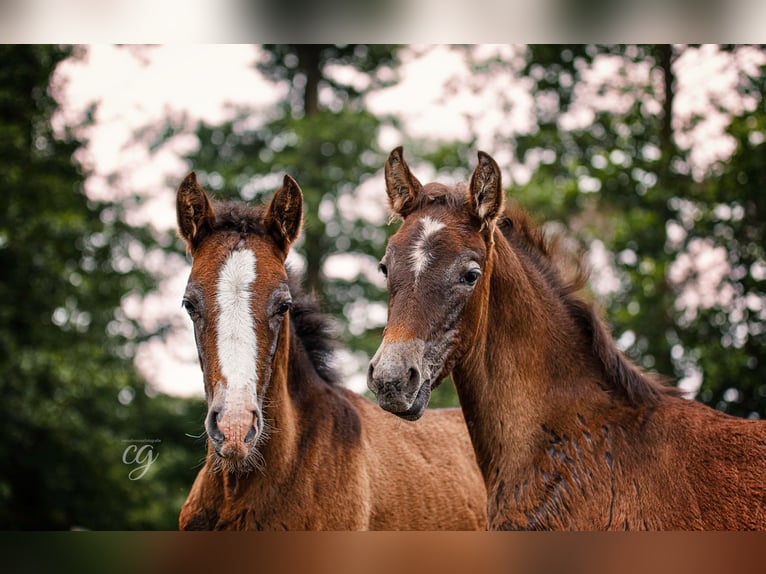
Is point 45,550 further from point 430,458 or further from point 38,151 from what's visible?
point 38,151

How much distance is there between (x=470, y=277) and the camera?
2.88 meters

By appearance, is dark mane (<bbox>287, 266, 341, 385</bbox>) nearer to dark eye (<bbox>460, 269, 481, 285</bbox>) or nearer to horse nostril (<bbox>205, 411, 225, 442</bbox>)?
horse nostril (<bbox>205, 411, 225, 442</bbox>)

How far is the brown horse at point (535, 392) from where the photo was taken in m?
2.77

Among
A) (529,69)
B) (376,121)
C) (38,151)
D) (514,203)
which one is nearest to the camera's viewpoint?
(514,203)

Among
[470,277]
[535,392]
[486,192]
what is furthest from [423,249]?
[535,392]

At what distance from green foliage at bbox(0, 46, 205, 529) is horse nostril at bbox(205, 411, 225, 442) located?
18.9 feet

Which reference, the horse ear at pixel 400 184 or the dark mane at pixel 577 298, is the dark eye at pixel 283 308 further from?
the dark mane at pixel 577 298

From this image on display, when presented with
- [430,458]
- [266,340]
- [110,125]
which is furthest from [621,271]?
[110,125]

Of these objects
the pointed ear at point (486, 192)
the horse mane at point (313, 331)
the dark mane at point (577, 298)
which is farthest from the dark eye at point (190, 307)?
the dark mane at point (577, 298)

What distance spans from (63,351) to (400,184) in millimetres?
7074

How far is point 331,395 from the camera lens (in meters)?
3.56

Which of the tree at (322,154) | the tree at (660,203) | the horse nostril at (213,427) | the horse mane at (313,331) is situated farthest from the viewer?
the tree at (322,154)

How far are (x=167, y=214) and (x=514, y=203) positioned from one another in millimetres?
6254

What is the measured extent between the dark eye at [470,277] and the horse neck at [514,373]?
0.35ft
